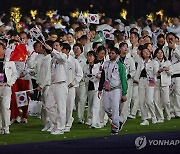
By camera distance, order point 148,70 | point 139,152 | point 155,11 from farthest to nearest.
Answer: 1. point 155,11
2. point 148,70
3. point 139,152

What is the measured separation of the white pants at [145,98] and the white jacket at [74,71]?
79.1 inches

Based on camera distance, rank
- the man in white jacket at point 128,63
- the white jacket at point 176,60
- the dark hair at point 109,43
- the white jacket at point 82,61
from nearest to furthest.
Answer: the dark hair at point 109,43 < the white jacket at point 82,61 < the man in white jacket at point 128,63 < the white jacket at point 176,60

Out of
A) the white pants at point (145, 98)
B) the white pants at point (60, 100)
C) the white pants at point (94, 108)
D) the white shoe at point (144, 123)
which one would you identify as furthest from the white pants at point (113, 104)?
the white pants at point (145, 98)

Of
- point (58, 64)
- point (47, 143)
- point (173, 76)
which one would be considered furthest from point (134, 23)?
point (47, 143)

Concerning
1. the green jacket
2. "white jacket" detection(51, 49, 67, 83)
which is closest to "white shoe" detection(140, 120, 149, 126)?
"white jacket" detection(51, 49, 67, 83)

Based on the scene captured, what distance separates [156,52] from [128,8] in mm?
24163

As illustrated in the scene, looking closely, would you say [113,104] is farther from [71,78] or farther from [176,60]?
[176,60]

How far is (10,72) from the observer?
78.0ft

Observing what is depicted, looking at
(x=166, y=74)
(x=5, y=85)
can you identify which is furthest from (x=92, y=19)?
(x=5, y=85)

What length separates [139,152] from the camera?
18984 mm

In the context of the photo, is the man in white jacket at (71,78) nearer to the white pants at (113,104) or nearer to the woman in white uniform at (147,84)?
the white pants at (113,104)

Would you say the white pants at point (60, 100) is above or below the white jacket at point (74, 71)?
below

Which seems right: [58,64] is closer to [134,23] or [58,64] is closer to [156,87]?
[156,87]

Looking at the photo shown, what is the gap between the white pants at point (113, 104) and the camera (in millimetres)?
22569
